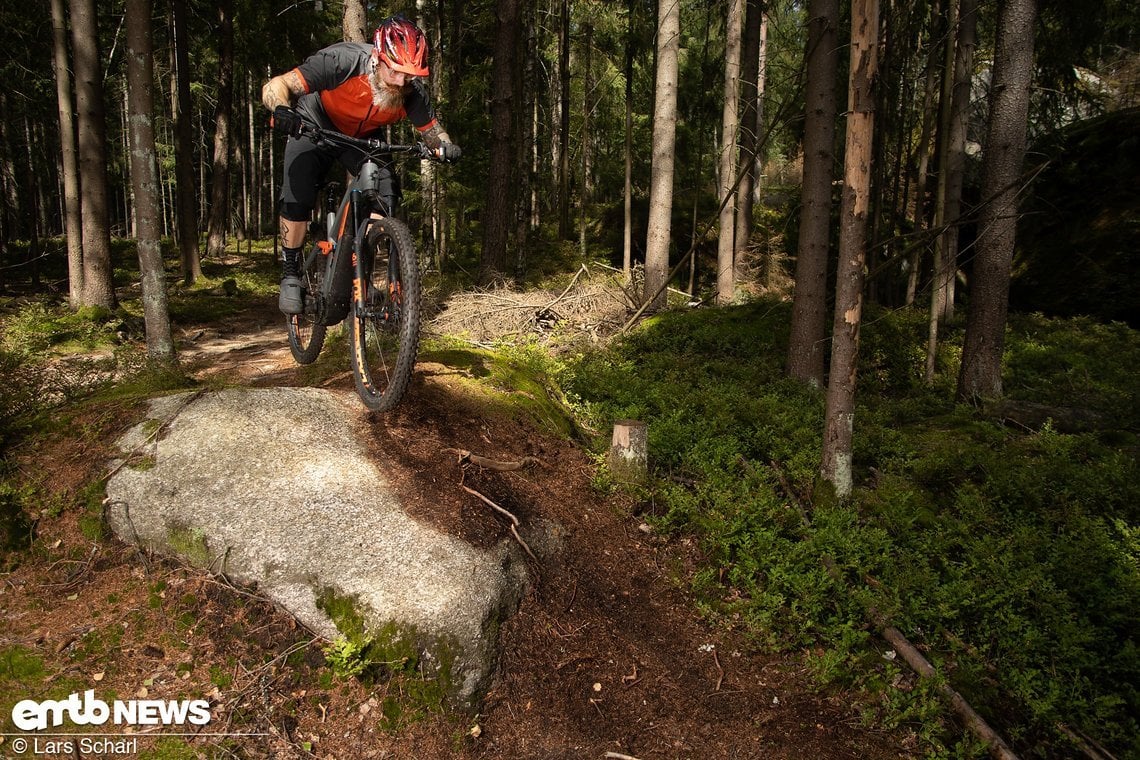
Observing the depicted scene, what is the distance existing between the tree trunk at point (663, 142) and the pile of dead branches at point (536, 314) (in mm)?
811

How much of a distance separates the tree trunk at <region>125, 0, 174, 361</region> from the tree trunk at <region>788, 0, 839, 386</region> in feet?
22.9

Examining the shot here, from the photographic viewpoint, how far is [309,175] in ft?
15.0

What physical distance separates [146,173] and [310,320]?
260cm

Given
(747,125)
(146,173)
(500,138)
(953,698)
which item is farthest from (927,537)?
(747,125)

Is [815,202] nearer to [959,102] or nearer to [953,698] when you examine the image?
[959,102]

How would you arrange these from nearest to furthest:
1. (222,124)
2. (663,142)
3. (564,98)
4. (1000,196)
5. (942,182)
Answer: (1000,196)
(942,182)
(663,142)
(222,124)
(564,98)

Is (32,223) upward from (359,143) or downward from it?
upward

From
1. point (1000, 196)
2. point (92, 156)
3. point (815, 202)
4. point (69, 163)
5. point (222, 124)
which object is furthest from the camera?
point (222, 124)

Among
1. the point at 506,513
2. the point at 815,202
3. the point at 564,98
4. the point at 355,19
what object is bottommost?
the point at 506,513

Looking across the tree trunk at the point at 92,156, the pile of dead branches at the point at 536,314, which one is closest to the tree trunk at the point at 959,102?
the pile of dead branches at the point at 536,314

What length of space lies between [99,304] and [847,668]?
44.4ft

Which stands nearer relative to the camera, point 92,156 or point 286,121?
point 286,121

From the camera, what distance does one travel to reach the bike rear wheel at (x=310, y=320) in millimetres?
4957

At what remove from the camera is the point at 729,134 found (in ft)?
48.3
